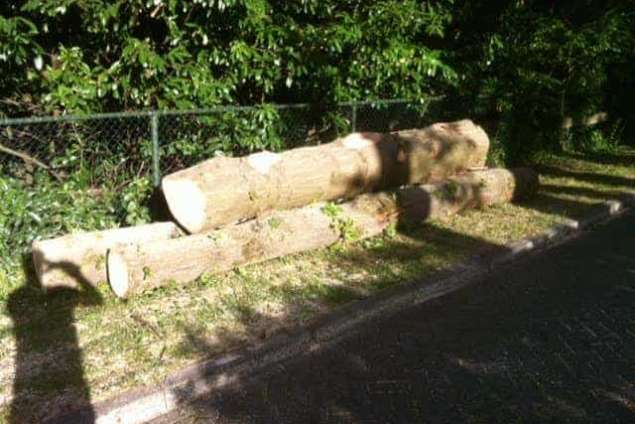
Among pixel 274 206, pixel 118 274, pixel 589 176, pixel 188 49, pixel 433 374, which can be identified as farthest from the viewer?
pixel 589 176

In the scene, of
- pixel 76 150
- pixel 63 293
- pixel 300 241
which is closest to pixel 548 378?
pixel 300 241

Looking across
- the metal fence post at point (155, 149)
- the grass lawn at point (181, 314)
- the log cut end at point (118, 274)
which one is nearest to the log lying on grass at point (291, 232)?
the log cut end at point (118, 274)

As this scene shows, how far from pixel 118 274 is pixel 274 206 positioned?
5.68ft

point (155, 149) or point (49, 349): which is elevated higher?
point (155, 149)

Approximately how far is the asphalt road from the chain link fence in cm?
290

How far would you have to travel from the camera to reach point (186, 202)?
561 cm

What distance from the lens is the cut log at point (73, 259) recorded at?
5156mm

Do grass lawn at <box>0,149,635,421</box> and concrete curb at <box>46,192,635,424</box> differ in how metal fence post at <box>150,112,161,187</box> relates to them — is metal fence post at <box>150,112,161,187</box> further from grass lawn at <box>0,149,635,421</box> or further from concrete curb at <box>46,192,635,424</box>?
concrete curb at <box>46,192,635,424</box>

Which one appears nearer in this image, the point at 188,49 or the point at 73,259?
the point at 73,259

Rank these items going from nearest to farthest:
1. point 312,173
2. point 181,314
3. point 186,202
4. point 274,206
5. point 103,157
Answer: point 181,314 < point 186,202 < point 274,206 < point 312,173 < point 103,157

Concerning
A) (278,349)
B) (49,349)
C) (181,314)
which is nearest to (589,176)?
(278,349)

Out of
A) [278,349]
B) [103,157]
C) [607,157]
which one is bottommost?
[607,157]

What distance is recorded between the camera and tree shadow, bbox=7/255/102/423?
357 cm

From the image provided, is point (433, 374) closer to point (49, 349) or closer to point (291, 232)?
point (291, 232)
